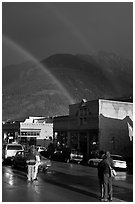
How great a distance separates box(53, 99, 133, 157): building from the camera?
41.0 meters

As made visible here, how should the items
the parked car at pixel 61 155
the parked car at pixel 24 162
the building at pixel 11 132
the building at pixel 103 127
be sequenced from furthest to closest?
the building at pixel 11 132, the building at pixel 103 127, the parked car at pixel 61 155, the parked car at pixel 24 162

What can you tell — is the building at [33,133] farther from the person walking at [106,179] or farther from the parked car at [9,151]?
the person walking at [106,179]

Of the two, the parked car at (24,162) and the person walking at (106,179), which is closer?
the person walking at (106,179)

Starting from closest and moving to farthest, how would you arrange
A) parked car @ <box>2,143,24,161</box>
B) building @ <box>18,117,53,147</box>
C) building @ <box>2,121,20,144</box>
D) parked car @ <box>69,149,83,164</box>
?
parked car @ <box>2,143,24,161</box> < parked car @ <box>69,149,83,164</box> < building @ <box>18,117,53,147</box> < building @ <box>2,121,20,144</box>

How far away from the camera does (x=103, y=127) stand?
40.8m

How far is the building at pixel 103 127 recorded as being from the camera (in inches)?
1613

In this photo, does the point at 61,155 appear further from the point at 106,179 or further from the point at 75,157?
the point at 106,179

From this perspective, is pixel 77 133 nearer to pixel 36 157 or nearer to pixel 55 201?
pixel 36 157

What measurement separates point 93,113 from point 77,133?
4.91 metres

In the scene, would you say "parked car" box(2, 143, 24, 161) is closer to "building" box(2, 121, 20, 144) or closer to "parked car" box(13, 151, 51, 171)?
"parked car" box(13, 151, 51, 171)

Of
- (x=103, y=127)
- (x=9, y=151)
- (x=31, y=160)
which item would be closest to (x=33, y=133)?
(x=103, y=127)

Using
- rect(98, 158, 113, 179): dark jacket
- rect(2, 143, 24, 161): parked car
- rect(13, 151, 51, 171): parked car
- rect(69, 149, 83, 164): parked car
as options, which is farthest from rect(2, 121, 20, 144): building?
rect(98, 158, 113, 179): dark jacket

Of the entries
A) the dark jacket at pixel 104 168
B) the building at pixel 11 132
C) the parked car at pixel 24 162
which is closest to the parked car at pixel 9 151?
the parked car at pixel 24 162

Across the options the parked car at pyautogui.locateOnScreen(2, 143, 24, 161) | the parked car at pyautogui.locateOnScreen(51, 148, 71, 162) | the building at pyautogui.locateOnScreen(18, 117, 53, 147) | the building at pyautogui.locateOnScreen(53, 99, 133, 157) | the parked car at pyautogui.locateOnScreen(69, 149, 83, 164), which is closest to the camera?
the parked car at pyautogui.locateOnScreen(2, 143, 24, 161)
